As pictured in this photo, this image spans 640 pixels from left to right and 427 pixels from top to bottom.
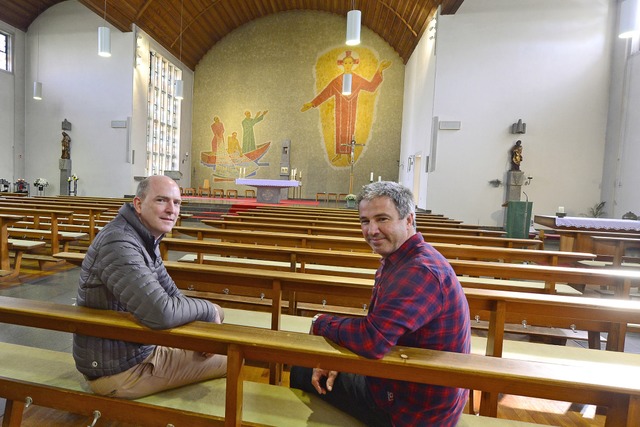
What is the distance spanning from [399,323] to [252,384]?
2.22 ft

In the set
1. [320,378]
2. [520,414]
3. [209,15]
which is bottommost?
[520,414]

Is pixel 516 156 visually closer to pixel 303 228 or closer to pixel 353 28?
pixel 353 28

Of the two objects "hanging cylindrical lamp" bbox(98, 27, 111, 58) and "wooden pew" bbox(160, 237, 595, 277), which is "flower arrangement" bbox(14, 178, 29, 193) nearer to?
"hanging cylindrical lamp" bbox(98, 27, 111, 58)

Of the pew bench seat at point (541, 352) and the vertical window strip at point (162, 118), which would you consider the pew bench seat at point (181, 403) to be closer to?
the pew bench seat at point (541, 352)

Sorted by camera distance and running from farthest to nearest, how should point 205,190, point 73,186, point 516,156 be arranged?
point 205,190 → point 73,186 → point 516,156

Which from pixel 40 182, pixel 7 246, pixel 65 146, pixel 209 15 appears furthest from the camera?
pixel 209 15

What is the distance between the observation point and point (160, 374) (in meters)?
1.26

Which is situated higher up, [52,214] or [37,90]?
[37,90]

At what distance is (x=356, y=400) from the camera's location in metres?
1.17

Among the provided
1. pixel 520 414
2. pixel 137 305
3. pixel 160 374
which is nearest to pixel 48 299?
pixel 160 374

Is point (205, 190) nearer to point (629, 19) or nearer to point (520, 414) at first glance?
point (629, 19)

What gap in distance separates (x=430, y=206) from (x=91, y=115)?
11007 mm

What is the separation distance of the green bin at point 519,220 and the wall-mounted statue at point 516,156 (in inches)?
133

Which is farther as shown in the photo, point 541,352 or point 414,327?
point 541,352
